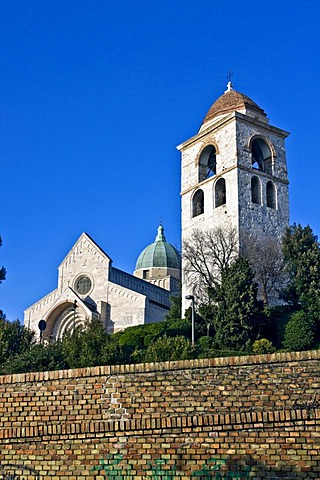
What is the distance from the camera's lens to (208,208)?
37.1 m

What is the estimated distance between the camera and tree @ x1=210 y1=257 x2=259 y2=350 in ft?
94.7

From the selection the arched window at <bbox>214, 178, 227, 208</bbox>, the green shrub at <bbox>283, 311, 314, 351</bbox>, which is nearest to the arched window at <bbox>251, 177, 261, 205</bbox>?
the arched window at <bbox>214, 178, 227, 208</bbox>

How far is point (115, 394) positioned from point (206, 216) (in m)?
28.7

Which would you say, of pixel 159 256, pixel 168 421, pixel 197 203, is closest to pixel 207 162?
pixel 197 203

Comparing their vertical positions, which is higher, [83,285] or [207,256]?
[207,256]

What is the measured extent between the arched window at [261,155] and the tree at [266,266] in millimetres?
5841

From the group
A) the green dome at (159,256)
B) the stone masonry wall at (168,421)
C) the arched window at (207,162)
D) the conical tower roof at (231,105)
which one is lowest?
the stone masonry wall at (168,421)

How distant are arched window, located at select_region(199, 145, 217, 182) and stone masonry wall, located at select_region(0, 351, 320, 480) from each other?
101 ft

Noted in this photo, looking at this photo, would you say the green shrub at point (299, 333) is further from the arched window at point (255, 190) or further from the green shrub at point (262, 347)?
the arched window at point (255, 190)

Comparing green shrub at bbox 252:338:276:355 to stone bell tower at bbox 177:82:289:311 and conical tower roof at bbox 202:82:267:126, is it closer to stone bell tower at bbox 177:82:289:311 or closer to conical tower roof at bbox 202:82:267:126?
stone bell tower at bbox 177:82:289:311

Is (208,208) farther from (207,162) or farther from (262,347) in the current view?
(262,347)

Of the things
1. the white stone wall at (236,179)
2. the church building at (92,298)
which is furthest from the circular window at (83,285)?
the white stone wall at (236,179)

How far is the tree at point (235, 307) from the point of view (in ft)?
94.7

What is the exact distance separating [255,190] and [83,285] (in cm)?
1398
